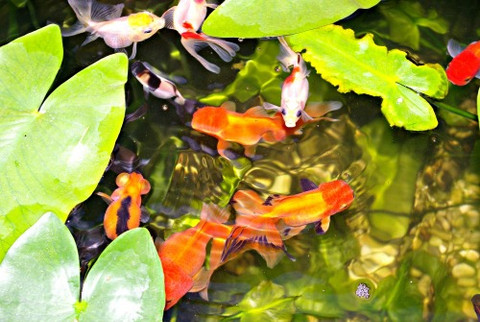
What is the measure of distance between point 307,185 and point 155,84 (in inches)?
31.0

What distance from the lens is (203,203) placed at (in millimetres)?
2615

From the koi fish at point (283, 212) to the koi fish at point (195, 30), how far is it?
0.61 meters

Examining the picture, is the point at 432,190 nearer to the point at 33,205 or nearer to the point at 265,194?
the point at 265,194

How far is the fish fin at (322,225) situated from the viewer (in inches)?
99.2

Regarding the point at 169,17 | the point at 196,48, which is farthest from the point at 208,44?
the point at 169,17

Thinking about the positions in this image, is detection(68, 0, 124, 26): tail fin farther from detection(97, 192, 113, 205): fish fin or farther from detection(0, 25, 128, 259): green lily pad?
detection(97, 192, 113, 205): fish fin

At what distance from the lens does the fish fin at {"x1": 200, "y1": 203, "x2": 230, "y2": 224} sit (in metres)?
2.56

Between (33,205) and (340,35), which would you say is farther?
(340,35)

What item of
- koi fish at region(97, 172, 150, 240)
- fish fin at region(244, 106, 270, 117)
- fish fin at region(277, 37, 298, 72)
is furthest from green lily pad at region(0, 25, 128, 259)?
fish fin at region(277, 37, 298, 72)

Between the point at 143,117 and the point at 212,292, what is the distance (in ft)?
2.69

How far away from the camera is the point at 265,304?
256 centimetres

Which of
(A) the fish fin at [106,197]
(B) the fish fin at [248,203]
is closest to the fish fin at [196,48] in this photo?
(B) the fish fin at [248,203]

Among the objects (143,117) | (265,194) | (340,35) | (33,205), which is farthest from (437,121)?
(33,205)

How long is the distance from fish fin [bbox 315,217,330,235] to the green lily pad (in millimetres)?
957
